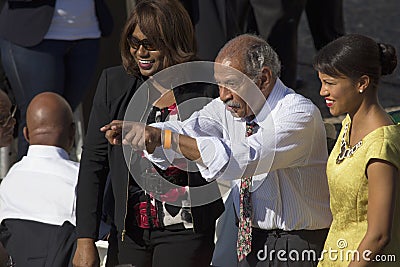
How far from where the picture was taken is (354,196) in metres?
3.09

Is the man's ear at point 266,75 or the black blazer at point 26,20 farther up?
the man's ear at point 266,75

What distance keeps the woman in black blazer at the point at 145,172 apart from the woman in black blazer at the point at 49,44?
1.54 metres

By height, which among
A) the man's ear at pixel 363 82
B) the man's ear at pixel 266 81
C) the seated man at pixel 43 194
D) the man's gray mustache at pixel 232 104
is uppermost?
the man's ear at pixel 363 82

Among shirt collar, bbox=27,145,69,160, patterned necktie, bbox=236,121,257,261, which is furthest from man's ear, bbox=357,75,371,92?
shirt collar, bbox=27,145,69,160

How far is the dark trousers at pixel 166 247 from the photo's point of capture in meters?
3.60

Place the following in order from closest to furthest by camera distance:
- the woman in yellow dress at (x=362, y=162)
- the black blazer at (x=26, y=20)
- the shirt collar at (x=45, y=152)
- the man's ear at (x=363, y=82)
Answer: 1. the woman in yellow dress at (x=362, y=162)
2. the man's ear at (x=363, y=82)
3. the shirt collar at (x=45, y=152)
4. the black blazer at (x=26, y=20)

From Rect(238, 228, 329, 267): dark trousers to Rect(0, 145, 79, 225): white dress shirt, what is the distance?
101 centimetres

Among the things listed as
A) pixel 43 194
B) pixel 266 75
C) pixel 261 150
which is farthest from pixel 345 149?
pixel 43 194

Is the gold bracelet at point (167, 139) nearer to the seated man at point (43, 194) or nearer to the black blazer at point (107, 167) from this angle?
the black blazer at point (107, 167)

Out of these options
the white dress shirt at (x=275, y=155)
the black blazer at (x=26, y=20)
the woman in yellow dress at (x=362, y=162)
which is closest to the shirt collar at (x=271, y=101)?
the white dress shirt at (x=275, y=155)

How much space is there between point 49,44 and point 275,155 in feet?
7.47

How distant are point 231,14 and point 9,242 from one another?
204 cm

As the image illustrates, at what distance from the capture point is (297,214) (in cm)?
341

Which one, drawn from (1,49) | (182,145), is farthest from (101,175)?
(1,49)
